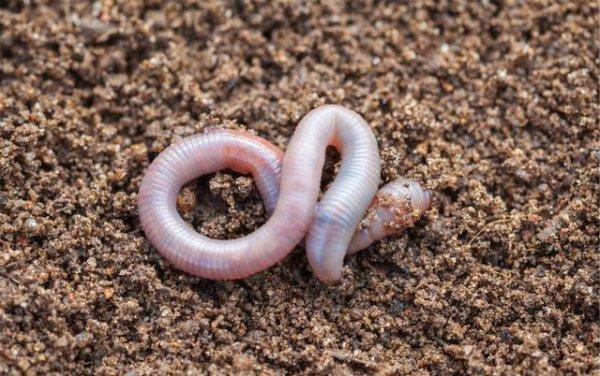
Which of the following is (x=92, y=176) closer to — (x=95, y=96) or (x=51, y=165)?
(x=51, y=165)

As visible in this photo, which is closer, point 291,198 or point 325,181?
point 291,198

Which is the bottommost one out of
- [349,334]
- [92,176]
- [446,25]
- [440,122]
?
[349,334]

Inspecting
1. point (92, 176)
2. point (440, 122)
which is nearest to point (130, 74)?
point (92, 176)

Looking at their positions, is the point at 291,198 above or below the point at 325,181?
above
